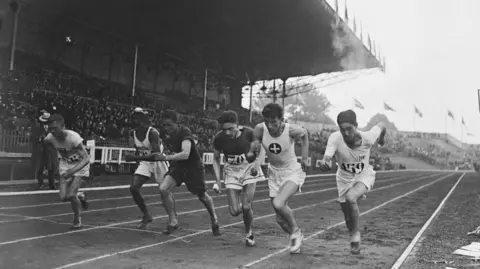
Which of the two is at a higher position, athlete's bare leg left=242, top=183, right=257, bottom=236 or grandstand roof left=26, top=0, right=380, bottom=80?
grandstand roof left=26, top=0, right=380, bottom=80

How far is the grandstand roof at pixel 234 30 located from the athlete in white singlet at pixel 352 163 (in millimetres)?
20233

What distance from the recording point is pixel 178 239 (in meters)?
6.57

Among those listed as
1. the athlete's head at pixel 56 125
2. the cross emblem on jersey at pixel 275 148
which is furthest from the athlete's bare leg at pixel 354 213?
the athlete's head at pixel 56 125

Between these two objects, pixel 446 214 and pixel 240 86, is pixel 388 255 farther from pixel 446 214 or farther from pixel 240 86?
pixel 240 86

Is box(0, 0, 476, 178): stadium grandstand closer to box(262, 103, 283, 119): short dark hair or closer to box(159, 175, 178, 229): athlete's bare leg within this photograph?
box(159, 175, 178, 229): athlete's bare leg

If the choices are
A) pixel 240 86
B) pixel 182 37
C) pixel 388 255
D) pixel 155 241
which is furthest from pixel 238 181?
pixel 240 86

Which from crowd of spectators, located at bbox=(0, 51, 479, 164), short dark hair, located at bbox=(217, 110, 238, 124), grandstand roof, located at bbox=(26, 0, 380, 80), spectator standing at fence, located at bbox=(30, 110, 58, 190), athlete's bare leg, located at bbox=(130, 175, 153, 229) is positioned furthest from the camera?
grandstand roof, located at bbox=(26, 0, 380, 80)

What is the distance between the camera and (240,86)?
140ft

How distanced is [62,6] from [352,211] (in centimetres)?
2222

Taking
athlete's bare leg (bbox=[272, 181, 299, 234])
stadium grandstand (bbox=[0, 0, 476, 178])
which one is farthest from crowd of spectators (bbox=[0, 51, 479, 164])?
athlete's bare leg (bbox=[272, 181, 299, 234])

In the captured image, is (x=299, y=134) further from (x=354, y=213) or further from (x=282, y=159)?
(x=354, y=213)

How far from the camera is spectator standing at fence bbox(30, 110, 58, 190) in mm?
12461

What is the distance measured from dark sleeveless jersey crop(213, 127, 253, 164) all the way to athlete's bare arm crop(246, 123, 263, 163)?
0.44 meters

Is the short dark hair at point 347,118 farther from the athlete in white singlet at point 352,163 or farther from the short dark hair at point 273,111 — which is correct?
the short dark hair at point 273,111
